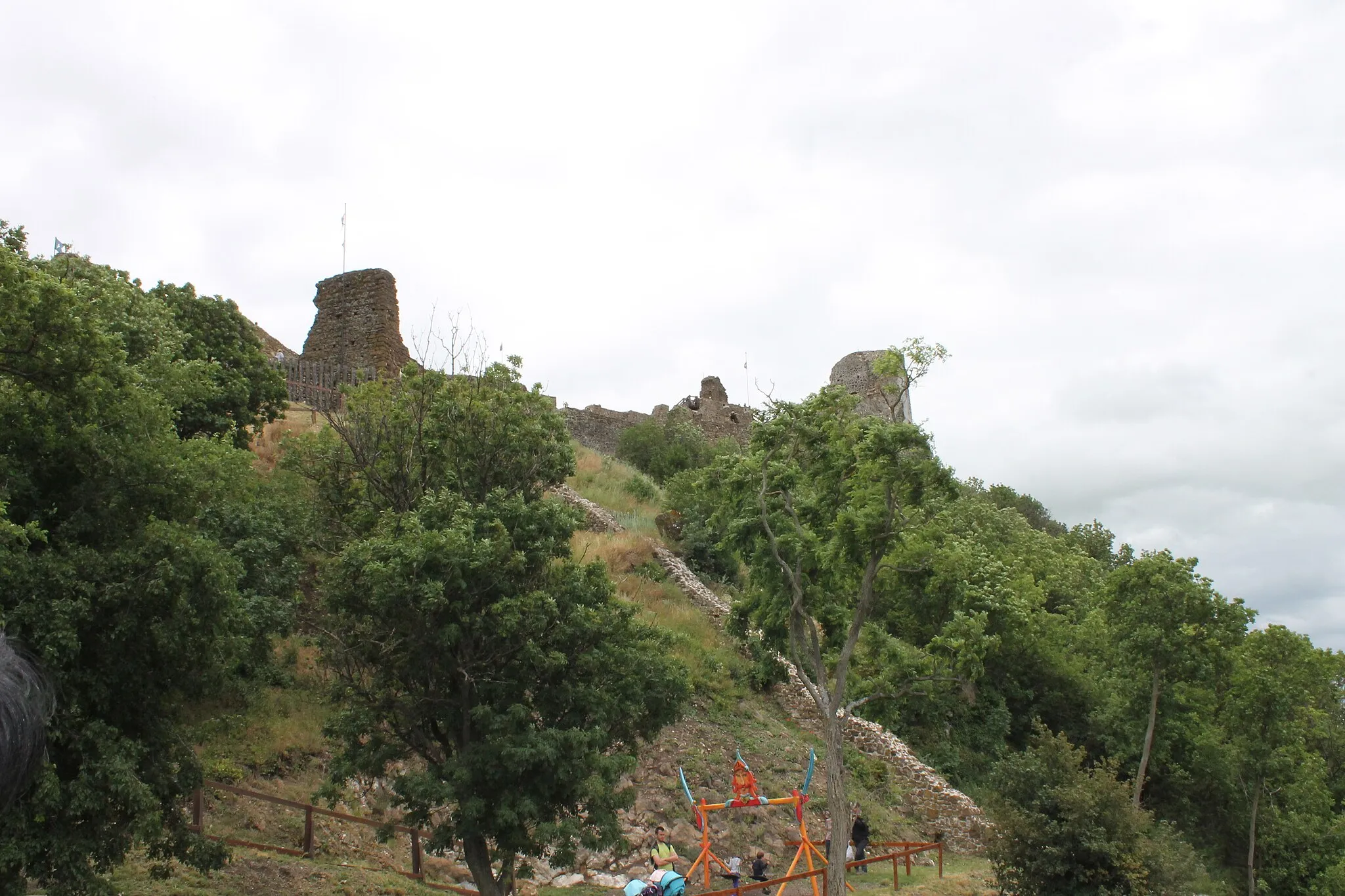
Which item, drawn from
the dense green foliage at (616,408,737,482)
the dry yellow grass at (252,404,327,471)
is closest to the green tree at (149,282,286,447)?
the dry yellow grass at (252,404,327,471)

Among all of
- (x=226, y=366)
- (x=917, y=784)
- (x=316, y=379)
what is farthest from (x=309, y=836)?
(x=316, y=379)

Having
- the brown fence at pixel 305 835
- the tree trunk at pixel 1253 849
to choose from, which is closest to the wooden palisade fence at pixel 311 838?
the brown fence at pixel 305 835

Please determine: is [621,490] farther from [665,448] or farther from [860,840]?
[860,840]

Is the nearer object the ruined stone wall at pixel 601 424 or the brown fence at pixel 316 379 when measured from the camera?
the brown fence at pixel 316 379

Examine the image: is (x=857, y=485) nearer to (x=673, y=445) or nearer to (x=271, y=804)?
(x=271, y=804)

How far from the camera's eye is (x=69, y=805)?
26.6 feet

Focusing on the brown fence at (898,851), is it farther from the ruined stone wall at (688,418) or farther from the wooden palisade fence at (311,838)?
the ruined stone wall at (688,418)

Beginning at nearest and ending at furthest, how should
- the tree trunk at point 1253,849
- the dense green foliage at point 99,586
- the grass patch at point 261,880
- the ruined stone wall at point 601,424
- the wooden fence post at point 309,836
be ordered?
1. the dense green foliage at point 99,586
2. the grass patch at point 261,880
3. the wooden fence post at point 309,836
4. the tree trunk at point 1253,849
5. the ruined stone wall at point 601,424

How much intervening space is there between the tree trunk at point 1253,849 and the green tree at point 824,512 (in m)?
14.7

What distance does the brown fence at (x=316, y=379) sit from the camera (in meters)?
27.2

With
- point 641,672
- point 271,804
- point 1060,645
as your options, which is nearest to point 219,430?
point 271,804

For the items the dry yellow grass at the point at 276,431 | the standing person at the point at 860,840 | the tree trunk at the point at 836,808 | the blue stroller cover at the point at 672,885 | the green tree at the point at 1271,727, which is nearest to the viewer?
the blue stroller cover at the point at 672,885

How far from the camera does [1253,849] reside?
80.3 feet

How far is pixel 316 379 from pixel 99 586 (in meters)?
20.2
